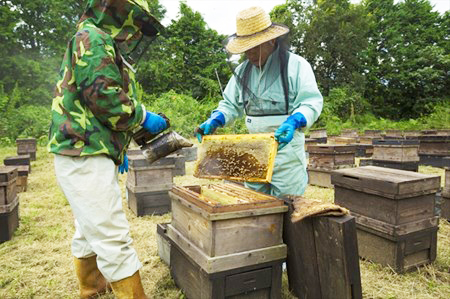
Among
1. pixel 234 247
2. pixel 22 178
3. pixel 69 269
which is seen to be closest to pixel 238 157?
pixel 234 247

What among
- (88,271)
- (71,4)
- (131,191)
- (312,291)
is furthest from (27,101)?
(312,291)

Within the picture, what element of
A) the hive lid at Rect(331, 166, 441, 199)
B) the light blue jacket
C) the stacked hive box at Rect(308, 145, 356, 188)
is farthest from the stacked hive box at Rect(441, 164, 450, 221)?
the light blue jacket

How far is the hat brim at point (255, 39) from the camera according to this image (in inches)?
93.0

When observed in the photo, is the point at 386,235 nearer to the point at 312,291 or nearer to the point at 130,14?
the point at 312,291

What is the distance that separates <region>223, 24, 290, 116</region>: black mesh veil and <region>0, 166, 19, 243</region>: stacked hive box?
2618mm

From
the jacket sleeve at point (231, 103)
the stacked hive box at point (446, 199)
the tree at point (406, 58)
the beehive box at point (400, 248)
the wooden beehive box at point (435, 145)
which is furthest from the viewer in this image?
the tree at point (406, 58)

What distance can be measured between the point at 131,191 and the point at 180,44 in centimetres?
2038

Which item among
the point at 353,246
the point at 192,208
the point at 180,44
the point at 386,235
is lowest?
the point at 386,235

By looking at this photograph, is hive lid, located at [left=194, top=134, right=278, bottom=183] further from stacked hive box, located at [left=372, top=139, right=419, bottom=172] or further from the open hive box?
stacked hive box, located at [left=372, top=139, right=419, bottom=172]

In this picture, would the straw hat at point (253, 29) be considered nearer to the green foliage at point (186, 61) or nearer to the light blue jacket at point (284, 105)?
the light blue jacket at point (284, 105)

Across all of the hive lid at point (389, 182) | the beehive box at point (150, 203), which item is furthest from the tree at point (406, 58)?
the beehive box at point (150, 203)

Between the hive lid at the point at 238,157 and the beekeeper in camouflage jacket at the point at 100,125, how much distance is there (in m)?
0.69

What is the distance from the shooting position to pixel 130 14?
6.66 feet

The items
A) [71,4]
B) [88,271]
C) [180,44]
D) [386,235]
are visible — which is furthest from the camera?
[180,44]
